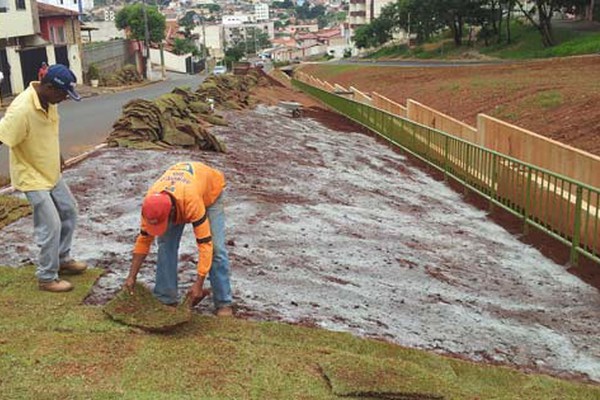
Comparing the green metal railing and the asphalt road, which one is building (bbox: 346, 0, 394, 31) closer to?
the asphalt road

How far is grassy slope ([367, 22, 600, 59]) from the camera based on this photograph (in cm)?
4432

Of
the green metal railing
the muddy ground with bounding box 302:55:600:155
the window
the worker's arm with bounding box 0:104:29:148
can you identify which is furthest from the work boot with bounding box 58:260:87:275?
the window

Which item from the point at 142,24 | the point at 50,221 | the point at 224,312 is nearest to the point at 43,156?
the point at 50,221

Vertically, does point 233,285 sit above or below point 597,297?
above

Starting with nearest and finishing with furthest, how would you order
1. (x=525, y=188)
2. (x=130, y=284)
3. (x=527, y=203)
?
1. (x=130, y=284)
2. (x=527, y=203)
3. (x=525, y=188)

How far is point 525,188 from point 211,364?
287 inches

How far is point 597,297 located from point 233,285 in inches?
172

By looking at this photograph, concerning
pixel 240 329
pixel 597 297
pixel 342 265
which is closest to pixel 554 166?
pixel 597 297

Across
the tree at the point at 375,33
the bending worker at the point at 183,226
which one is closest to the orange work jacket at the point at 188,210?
the bending worker at the point at 183,226

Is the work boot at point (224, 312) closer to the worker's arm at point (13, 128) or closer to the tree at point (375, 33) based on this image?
the worker's arm at point (13, 128)

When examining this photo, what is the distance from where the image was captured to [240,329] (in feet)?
17.4

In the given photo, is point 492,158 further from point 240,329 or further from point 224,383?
point 224,383

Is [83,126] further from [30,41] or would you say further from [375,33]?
[375,33]

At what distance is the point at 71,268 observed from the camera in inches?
243
